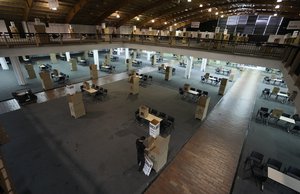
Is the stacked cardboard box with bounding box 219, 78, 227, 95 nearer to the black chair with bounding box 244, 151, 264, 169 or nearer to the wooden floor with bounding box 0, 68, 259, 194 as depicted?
the wooden floor with bounding box 0, 68, 259, 194

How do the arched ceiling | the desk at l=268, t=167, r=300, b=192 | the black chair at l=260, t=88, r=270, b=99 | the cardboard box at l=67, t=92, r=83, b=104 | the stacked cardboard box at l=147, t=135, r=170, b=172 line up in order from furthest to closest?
the arched ceiling → the black chair at l=260, t=88, r=270, b=99 → the cardboard box at l=67, t=92, r=83, b=104 → the stacked cardboard box at l=147, t=135, r=170, b=172 → the desk at l=268, t=167, r=300, b=192

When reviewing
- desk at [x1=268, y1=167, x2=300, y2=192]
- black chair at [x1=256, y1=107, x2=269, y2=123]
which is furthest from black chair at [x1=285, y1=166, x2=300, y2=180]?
black chair at [x1=256, y1=107, x2=269, y2=123]

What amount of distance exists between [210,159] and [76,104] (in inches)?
321

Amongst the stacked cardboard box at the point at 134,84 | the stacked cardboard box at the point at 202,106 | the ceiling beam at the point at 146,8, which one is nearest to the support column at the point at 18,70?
the stacked cardboard box at the point at 134,84

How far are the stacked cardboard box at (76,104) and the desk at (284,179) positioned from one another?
10.1 m

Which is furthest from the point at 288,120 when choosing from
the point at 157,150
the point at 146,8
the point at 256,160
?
the point at 146,8

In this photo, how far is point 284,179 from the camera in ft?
18.4

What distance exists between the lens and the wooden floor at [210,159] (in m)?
5.90

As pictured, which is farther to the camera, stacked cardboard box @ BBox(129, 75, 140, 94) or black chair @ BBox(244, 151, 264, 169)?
stacked cardboard box @ BBox(129, 75, 140, 94)

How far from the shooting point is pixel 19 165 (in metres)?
6.44

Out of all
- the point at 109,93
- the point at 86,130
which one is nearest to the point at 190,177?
the point at 86,130

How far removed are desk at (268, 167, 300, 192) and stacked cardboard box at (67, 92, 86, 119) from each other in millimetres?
10092

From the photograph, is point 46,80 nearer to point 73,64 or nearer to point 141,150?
point 73,64

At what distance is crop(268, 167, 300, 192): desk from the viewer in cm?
538
